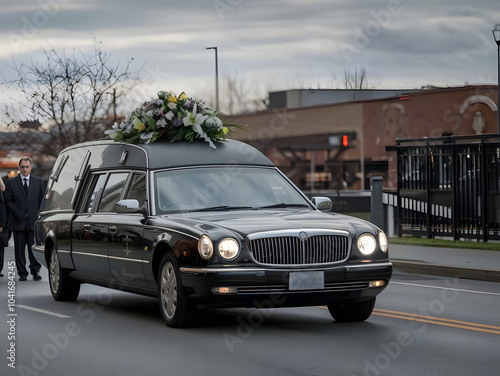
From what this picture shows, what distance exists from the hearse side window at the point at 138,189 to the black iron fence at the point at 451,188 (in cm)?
1233

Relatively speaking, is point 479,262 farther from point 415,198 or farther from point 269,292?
point 269,292

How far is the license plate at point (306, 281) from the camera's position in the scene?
32.1 ft

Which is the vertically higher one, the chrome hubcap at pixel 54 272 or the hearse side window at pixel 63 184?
the hearse side window at pixel 63 184

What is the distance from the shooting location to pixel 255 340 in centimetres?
947

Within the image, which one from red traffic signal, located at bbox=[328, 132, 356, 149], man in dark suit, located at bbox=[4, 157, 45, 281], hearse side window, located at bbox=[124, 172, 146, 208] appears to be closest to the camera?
hearse side window, located at bbox=[124, 172, 146, 208]

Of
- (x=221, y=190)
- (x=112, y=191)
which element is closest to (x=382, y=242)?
(x=221, y=190)

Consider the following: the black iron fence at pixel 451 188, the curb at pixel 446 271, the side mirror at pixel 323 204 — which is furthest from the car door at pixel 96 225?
the black iron fence at pixel 451 188

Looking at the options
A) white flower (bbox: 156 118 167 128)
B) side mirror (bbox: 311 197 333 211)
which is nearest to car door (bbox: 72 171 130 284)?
white flower (bbox: 156 118 167 128)

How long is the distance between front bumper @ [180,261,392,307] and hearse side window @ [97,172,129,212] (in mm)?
2482

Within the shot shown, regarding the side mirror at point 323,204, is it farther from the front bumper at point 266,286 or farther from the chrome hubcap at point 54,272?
the chrome hubcap at point 54,272

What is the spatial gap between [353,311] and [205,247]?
184cm

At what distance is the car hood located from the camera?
10023 mm

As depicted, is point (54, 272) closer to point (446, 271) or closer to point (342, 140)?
point (446, 271)

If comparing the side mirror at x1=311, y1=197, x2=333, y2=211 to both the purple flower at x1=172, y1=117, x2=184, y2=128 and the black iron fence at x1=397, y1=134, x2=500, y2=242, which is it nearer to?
the purple flower at x1=172, y1=117, x2=184, y2=128
